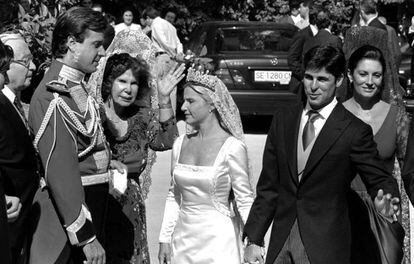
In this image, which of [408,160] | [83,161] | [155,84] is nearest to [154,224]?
[155,84]

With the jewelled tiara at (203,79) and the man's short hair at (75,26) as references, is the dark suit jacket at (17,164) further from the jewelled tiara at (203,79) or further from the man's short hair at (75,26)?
the jewelled tiara at (203,79)

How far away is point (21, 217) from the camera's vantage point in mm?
4898

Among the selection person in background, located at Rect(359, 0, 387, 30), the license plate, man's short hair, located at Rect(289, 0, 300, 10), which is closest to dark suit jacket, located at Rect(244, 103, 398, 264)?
person in background, located at Rect(359, 0, 387, 30)

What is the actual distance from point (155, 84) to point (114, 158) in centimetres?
67

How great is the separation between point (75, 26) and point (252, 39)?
9.89 m

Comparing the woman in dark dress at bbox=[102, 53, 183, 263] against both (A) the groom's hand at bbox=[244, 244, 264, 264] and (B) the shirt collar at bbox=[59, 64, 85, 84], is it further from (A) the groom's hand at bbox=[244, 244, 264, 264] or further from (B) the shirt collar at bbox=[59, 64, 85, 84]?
(A) the groom's hand at bbox=[244, 244, 264, 264]

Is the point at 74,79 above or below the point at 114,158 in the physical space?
above

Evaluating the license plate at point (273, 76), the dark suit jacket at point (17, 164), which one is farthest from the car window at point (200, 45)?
the dark suit jacket at point (17, 164)

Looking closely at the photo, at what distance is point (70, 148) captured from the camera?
16.0 feet

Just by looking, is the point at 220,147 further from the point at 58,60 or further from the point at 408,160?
the point at 408,160

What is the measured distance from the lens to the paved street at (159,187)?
880 centimetres

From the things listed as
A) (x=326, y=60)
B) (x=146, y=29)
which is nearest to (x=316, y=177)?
(x=326, y=60)

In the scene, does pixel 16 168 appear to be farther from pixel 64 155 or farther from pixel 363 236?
pixel 363 236

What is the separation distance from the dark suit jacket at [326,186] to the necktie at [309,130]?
0.05 meters
